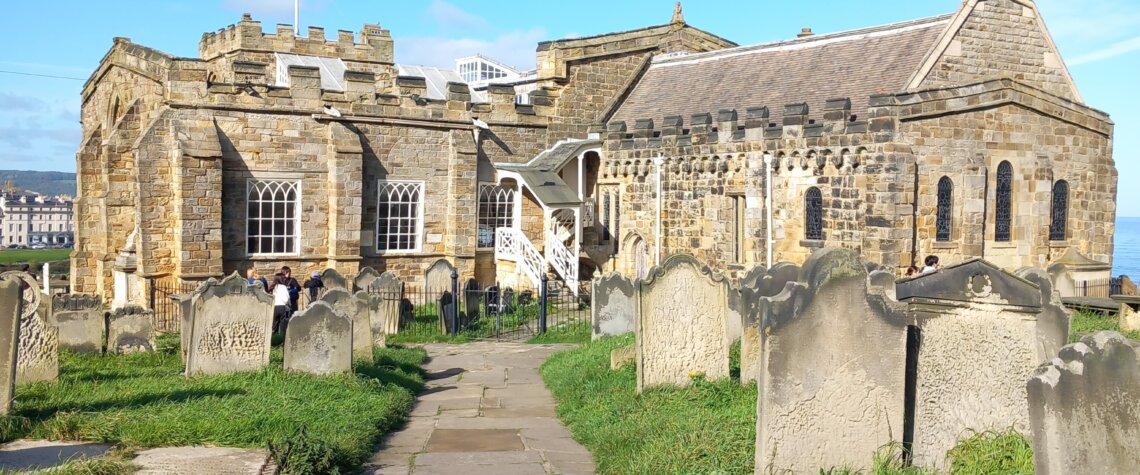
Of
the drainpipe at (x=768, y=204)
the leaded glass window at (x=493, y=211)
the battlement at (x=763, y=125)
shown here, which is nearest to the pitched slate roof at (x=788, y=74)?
the battlement at (x=763, y=125)

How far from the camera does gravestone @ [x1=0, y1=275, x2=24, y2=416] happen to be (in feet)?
33.7

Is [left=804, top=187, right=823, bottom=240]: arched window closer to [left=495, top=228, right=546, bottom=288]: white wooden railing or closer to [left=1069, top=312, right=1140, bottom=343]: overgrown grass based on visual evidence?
[left=1069, top=312, right=1140, bottom=343]: overgrown grass

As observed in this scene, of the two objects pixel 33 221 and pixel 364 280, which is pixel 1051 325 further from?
pixel 33 221

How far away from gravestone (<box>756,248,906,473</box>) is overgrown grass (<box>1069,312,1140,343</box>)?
6.58m

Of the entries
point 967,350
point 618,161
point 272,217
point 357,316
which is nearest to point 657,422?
point 967,350

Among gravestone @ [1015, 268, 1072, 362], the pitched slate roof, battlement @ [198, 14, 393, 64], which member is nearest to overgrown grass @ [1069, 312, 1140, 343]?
gravestone @ [1015, 268, 1072, 362]

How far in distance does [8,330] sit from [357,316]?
575 centimetres

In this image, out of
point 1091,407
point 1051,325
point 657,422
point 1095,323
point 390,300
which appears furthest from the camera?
point 390,300

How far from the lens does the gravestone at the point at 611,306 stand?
62.2 ft

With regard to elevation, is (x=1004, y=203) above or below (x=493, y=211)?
above

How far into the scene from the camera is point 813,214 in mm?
22766

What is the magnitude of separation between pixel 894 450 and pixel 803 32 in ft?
78.0

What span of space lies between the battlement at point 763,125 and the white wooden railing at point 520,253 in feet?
11.1

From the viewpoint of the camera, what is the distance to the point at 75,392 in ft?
39.4
